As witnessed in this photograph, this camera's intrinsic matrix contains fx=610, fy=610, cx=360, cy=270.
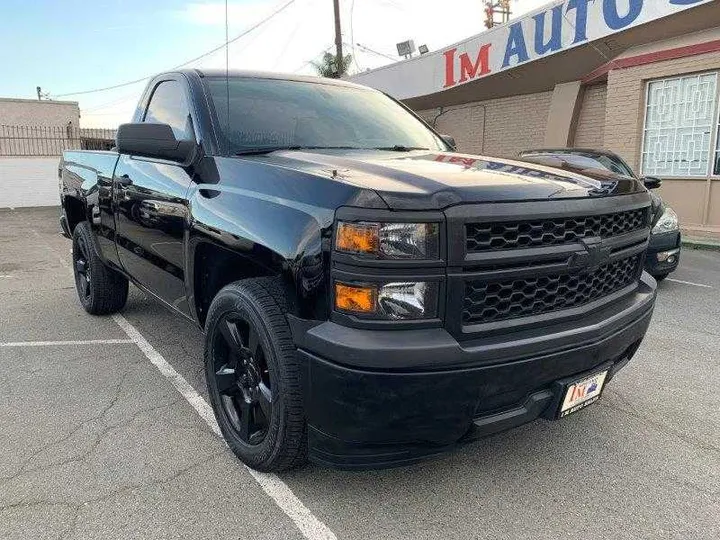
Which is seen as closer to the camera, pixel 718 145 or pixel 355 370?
pixel 355 370

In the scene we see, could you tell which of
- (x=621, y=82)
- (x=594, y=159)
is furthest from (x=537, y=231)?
(x=621, y=82)

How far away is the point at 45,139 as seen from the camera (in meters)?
21.4

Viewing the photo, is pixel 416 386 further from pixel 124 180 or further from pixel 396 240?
pixel 124 180

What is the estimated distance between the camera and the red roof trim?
417 inches

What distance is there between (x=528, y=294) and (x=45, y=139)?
22.8 metres

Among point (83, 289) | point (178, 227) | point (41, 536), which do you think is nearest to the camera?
point (41, 536)

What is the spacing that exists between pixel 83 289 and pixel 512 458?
14.4 feet

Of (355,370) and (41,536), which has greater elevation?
(355,370)

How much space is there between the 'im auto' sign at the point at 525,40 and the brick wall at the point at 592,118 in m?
1.66

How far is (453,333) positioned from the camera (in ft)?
7.14

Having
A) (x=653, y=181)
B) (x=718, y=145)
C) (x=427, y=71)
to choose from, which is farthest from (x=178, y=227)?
(x=427, y=71)

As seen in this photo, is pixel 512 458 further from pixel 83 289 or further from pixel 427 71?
pixel 427 71

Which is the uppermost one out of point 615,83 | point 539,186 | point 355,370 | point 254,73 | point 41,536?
point 615,83

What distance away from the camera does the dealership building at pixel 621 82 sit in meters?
10.9
